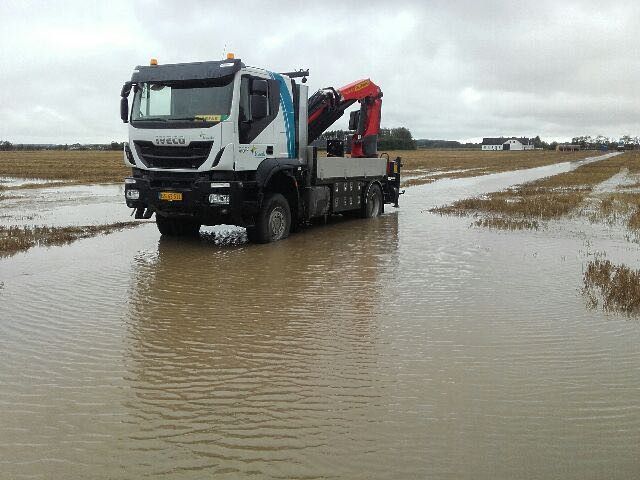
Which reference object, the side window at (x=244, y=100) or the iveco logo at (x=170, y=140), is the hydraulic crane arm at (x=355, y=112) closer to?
the side window at (x=244, y=100)

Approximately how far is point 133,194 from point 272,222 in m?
2.60

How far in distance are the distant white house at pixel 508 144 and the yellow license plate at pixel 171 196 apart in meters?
175

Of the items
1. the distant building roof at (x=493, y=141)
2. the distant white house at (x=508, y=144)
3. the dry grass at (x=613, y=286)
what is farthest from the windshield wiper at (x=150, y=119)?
the distant building roof at (x=493, y=141)

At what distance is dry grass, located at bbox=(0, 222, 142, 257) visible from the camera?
10.7m

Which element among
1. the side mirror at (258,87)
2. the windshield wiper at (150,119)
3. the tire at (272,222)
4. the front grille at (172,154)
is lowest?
the tire at (272,222)

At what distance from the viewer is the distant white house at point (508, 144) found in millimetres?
175250

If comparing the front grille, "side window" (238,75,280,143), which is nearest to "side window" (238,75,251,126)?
"side window" (238,75,280,143)

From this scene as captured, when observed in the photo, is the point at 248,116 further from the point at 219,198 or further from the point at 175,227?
the point at 175,227

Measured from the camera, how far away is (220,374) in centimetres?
482

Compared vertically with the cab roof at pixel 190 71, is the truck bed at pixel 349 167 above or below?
below

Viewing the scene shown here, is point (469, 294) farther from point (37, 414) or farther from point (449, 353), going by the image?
point (37, 414)

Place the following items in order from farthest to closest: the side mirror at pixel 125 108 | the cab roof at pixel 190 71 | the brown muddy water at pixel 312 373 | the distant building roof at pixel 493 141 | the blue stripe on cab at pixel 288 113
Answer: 1. the distant building roof at pixel 493 141
2. the blue stripe on cab at pixel 288 113
3. the side mirror at pixel 125 108
4. the cab roof at pixel 190 71
5. the brown muddy water at pixel 312 373

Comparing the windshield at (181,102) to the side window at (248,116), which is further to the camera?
the side window at (248,116)

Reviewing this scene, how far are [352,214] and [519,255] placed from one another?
707 centimetres
